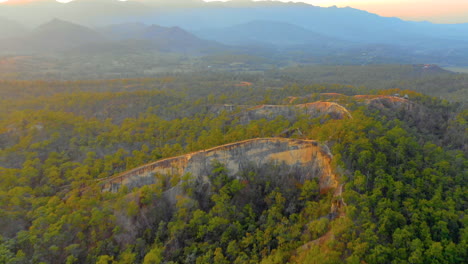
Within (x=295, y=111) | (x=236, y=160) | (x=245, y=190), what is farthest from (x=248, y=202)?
(x=295, y=111)

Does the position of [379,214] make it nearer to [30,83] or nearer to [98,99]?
[98,99]

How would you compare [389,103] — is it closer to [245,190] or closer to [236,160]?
[236,160]

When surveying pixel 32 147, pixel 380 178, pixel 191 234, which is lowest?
pixel 191 234

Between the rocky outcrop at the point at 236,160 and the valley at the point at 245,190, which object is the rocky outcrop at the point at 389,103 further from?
the rocky outcrop at the point at 236,160

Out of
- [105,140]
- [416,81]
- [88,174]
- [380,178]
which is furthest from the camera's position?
[416,81]

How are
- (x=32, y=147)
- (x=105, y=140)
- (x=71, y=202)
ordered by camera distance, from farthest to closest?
1. (x=105, y=140)
2. (x=32, y=147)
3. (x=71, y=202)

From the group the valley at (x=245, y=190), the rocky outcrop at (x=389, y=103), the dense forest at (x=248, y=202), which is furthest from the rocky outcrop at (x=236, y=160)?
the rocky outcrop at (x=389, y=103)

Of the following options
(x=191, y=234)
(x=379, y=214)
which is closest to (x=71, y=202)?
(x=191, y=234)
